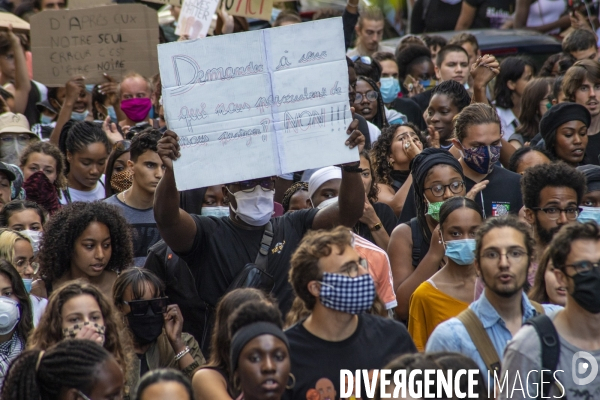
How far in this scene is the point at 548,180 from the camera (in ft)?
21.1

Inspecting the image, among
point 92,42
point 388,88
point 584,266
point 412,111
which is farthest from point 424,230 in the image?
point 388,88

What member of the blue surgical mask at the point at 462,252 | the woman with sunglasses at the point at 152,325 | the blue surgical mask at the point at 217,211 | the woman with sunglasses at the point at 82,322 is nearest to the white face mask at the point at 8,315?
the woman with sunglasses at the point at 82,322

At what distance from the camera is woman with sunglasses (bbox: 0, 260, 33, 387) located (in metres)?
5.58

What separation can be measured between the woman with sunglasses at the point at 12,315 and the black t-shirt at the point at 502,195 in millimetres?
2985

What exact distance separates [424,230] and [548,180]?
2.64 feet

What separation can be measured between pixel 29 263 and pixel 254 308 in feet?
7.80

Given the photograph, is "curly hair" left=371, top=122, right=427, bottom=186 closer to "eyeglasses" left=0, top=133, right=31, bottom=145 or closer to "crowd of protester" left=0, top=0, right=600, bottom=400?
"crowd of protester" left=0, top=0, right=600, bottom=400

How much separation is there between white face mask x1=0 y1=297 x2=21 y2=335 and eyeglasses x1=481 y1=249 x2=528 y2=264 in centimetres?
247

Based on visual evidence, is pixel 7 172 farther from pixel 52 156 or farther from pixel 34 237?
pixel 34 237

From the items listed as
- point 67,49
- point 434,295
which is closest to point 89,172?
point 67,49

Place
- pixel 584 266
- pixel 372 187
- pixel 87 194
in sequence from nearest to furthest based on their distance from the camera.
Result: pixel 584 266, pixel 372 187, pixel 87 194

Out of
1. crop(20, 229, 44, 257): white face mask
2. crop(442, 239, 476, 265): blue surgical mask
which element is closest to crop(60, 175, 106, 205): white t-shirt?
crop(20, 229, 44, 257): white face mask

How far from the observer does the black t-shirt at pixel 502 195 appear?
7016mm

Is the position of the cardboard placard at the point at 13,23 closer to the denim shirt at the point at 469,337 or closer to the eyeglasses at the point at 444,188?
the eyeglasses at the point at 444,188
